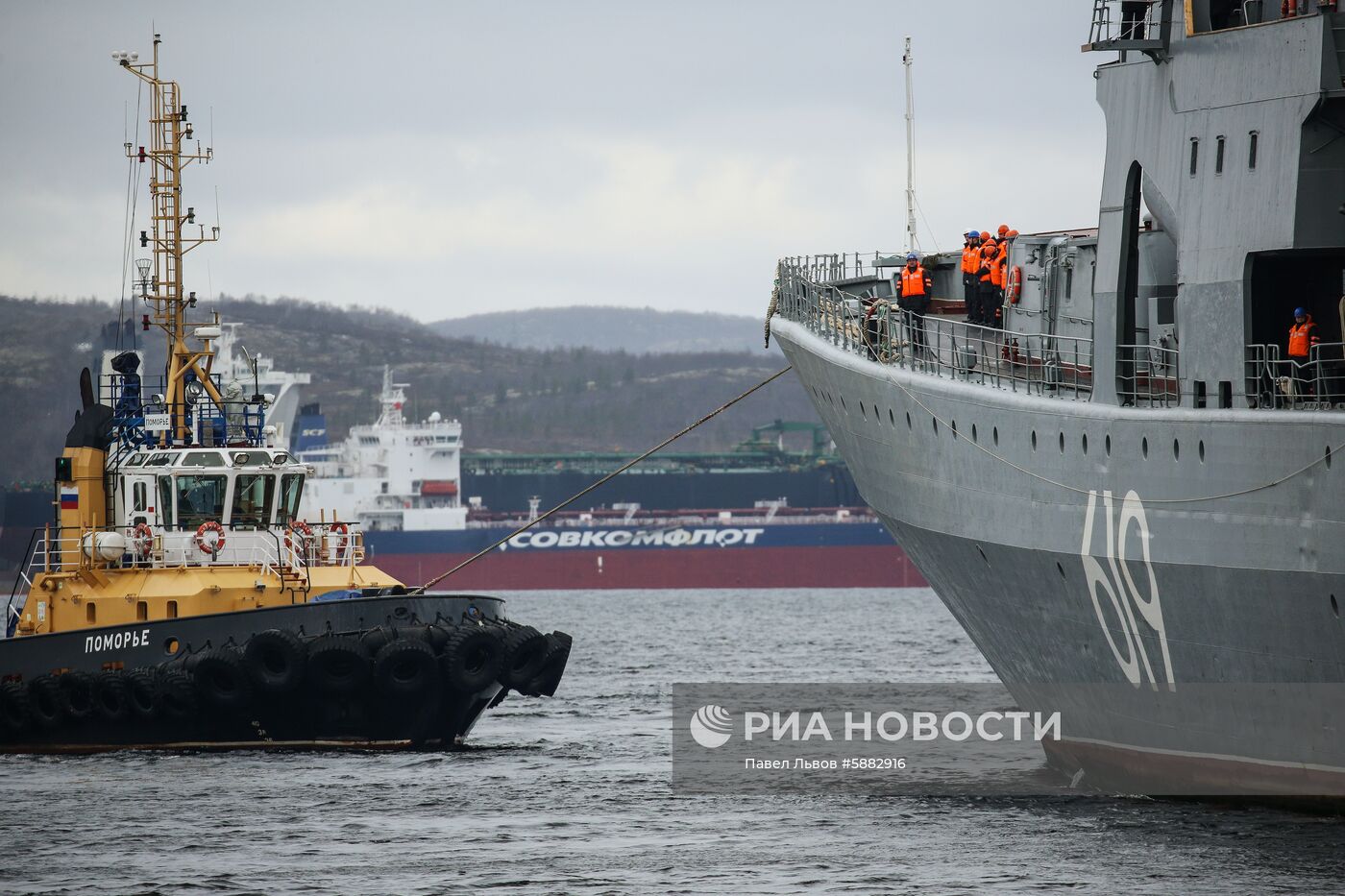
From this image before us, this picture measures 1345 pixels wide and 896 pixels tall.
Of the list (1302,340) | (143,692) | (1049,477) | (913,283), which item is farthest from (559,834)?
(913,283)

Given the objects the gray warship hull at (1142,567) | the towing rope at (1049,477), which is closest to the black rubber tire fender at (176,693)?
the gray warship hull at (1142,567)

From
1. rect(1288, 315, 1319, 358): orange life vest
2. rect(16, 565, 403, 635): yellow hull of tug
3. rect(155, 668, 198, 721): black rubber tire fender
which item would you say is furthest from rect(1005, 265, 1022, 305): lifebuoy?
rect(155, 668, 198, 721): black rubber tire fender

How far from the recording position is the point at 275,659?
970 inches

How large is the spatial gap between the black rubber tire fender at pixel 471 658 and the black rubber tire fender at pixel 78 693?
476cm

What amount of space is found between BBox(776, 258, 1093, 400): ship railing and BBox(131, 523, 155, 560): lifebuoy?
949cm

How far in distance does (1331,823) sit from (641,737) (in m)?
13.5

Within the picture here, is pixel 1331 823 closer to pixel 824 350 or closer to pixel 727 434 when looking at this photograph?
pixel 824 350

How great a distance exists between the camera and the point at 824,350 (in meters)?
25.6

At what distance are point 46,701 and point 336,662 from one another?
14.4 feet

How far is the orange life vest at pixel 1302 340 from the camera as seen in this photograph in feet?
59.2

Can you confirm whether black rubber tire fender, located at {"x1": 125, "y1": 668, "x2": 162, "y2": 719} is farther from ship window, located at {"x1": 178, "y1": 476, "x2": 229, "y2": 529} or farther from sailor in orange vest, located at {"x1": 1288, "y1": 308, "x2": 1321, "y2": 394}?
sailor in orange vest, located at {"x1": 1288, "y1": 308, "x2": 1321, "y2": 394}

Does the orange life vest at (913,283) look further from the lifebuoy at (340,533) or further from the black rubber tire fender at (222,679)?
the black rubber tire fender at (222,679)

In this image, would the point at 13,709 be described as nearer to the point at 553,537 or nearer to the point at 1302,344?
the point at 1302,344

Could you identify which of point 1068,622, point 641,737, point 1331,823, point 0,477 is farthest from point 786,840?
point 0,477
